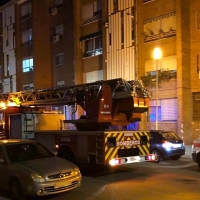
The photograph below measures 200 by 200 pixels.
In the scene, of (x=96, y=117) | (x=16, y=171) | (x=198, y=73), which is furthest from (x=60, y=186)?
(x=198, y=73)

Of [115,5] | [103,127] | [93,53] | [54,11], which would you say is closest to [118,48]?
[115,5]

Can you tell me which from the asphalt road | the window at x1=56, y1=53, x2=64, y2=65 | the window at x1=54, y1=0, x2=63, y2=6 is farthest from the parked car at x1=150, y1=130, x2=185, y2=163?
the window at x1=54, y1=0, x2=63, y2=6

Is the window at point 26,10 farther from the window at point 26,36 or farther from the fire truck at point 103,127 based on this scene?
the fire truck at point 103,127

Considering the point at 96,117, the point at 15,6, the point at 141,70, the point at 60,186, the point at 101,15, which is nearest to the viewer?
the point at 60,186

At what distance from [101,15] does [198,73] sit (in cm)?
939

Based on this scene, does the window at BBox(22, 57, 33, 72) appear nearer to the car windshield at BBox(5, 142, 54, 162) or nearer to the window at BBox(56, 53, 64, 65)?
the window at BBox(56, 53, 64, 65)

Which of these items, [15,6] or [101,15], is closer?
[101,15]

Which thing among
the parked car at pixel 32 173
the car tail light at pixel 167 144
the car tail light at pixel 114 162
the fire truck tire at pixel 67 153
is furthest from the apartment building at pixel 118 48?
the parked car at pixel 32 173

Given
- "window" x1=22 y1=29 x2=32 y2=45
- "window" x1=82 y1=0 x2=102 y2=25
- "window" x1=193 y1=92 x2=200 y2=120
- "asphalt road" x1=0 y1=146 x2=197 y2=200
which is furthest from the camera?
"window" x1=22 y1=29 x2=32 y2=45

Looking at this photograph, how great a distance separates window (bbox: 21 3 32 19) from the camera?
114 ft

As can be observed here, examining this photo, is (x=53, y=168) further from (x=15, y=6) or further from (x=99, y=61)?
(x=15, y=6)

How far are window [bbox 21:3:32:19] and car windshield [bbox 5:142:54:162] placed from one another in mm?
27064

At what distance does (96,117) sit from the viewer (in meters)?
12.1

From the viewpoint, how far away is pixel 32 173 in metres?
8.05
